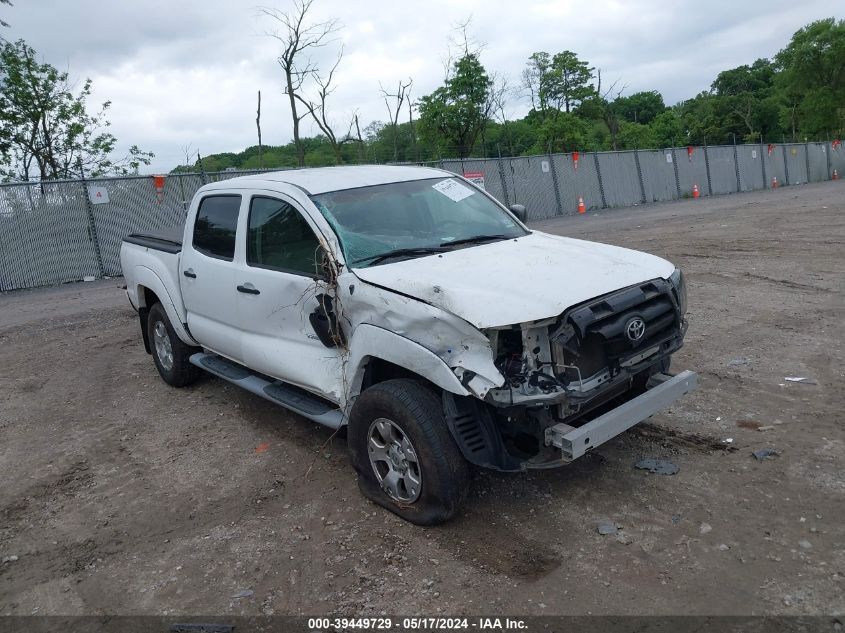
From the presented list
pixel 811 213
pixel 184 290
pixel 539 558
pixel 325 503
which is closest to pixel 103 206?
pixel 184 290

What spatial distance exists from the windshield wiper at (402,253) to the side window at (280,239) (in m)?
0.36

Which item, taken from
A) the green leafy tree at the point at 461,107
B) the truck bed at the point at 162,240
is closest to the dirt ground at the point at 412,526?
the truck bed at the point at 162,240

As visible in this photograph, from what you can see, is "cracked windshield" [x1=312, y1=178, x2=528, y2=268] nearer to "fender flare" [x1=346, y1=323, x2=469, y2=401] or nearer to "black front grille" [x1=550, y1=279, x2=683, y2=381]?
"fender flare" [x1=346, y1=323, x2=469, y2=401]

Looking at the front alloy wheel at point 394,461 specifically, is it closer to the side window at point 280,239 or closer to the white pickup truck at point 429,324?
the white pickup truck at point 429,324

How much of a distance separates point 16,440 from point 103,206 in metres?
10.8

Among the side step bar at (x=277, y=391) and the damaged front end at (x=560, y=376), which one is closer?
the damaged front end at (x=560, y=376)

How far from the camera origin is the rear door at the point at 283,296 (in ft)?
14.4

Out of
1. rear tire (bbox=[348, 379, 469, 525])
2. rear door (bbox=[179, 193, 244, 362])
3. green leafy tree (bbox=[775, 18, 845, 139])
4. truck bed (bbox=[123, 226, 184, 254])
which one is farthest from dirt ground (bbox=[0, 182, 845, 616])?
green leafy tree (bbox=[775, 18, 845, 139])

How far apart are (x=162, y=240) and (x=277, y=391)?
2.67m

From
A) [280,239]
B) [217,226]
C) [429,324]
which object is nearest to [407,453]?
[429,324]

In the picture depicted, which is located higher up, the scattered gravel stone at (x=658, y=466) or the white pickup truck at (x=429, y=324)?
the white pickup truck at (x=429, y=324)

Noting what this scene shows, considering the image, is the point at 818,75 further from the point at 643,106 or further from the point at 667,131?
the point at 643,106

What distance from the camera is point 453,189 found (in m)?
5.22

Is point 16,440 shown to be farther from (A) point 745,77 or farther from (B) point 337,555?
(A) point 745,77
